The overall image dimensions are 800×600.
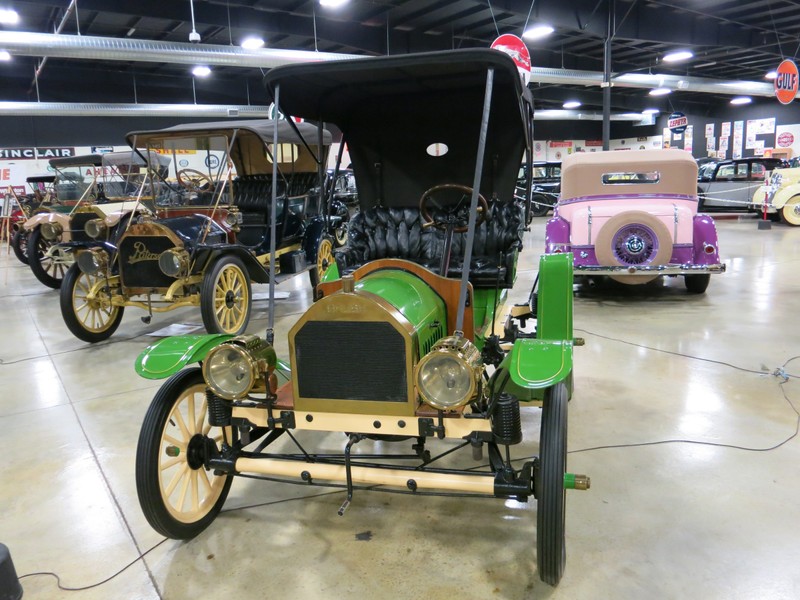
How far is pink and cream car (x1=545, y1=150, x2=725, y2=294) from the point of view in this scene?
5.62m

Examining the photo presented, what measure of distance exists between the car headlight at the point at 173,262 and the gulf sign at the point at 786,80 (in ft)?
40.9

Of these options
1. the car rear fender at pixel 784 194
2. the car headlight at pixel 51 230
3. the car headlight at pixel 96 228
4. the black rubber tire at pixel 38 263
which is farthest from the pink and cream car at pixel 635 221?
the car rear fender at pixel 784 194

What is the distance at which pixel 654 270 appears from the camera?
18.4 feet

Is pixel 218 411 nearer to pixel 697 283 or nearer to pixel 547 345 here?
pixel 547 345

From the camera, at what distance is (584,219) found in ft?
19.4

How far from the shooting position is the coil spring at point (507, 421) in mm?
1947

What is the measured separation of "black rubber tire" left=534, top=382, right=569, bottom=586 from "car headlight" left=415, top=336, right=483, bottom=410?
31cm

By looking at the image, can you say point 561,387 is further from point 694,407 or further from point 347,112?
point 347,112

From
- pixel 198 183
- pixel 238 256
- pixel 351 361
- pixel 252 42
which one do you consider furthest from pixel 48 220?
pixel 351 361

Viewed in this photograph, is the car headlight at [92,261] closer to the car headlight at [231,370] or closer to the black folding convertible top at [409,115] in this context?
the black folding convertible top at [409,115]

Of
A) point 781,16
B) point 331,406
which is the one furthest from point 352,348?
point 781,16

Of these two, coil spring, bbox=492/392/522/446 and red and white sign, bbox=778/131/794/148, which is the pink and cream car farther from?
red and white sign, bbox=778/131/794/148

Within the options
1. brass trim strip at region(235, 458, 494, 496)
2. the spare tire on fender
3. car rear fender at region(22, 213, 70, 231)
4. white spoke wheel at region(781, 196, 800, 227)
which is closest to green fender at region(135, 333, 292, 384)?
brass trim strip at region(235, 458, 494, 496)

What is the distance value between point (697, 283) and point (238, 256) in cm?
503
